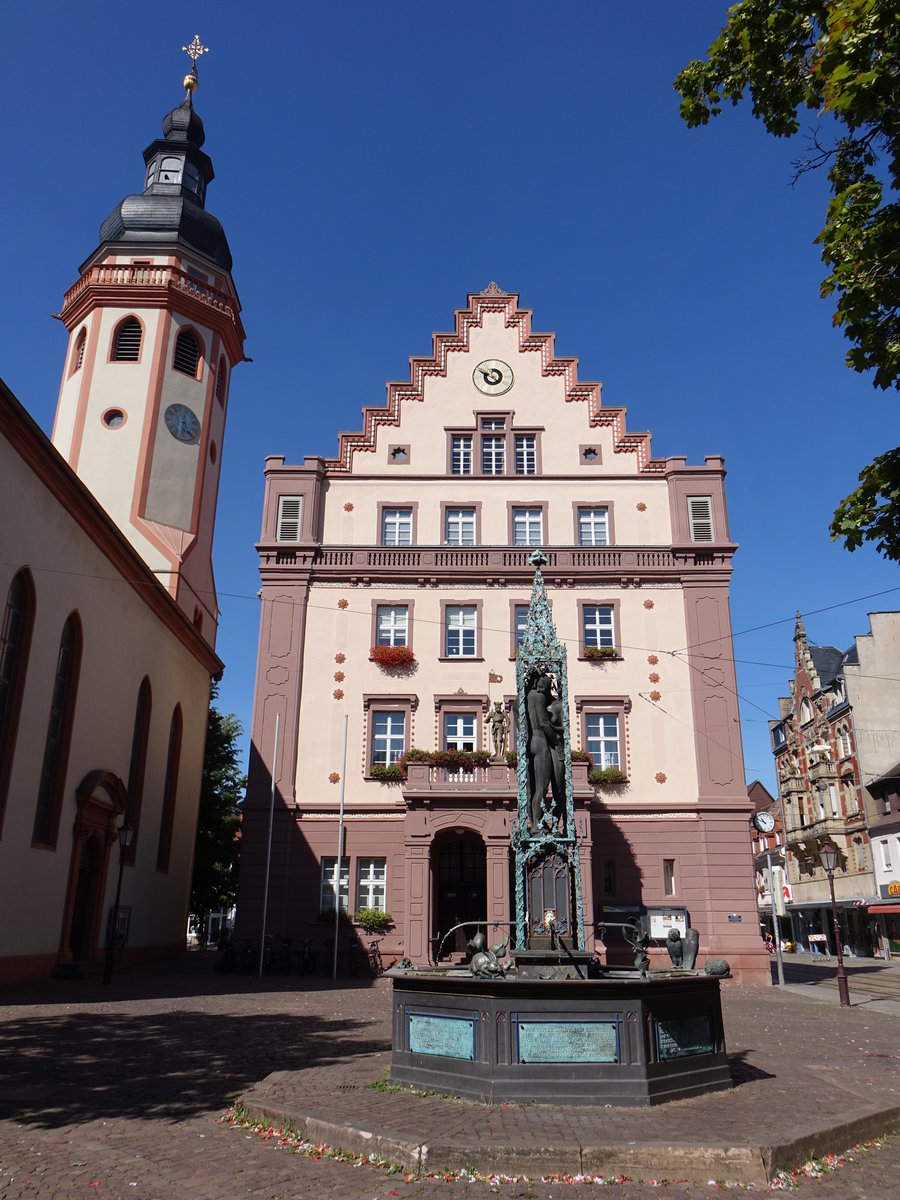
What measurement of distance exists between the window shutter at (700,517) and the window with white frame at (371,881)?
15.6 metres

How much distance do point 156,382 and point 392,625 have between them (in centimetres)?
1528

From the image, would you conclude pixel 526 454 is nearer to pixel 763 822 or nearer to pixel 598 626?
pixel 598 626

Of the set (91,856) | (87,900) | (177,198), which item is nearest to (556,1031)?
(91,856)

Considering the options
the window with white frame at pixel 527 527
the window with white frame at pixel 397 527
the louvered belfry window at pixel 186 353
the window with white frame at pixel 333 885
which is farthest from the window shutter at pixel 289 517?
the window with white frame at pixel 333 885

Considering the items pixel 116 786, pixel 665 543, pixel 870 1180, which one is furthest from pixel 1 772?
pixel 665 543

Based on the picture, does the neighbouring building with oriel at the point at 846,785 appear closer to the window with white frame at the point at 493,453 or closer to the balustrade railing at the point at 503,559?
the balustrade railing at the point at 503,559

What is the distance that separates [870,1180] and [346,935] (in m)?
23.1

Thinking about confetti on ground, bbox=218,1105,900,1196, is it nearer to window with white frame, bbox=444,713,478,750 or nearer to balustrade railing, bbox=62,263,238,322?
window with white frame, bbox=444,713,478,750

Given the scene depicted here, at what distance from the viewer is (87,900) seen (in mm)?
26484

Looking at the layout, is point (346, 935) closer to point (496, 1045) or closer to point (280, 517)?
point (280, 517)

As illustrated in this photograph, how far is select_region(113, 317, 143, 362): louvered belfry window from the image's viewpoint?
A: 38.7m

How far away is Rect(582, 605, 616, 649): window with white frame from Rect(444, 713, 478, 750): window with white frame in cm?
476

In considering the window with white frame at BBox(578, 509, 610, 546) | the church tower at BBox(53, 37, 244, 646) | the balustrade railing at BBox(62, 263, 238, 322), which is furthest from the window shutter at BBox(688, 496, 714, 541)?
the balustrade railing at BBox(62, 263, 238, 322)

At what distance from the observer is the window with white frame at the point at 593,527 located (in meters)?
33.2
